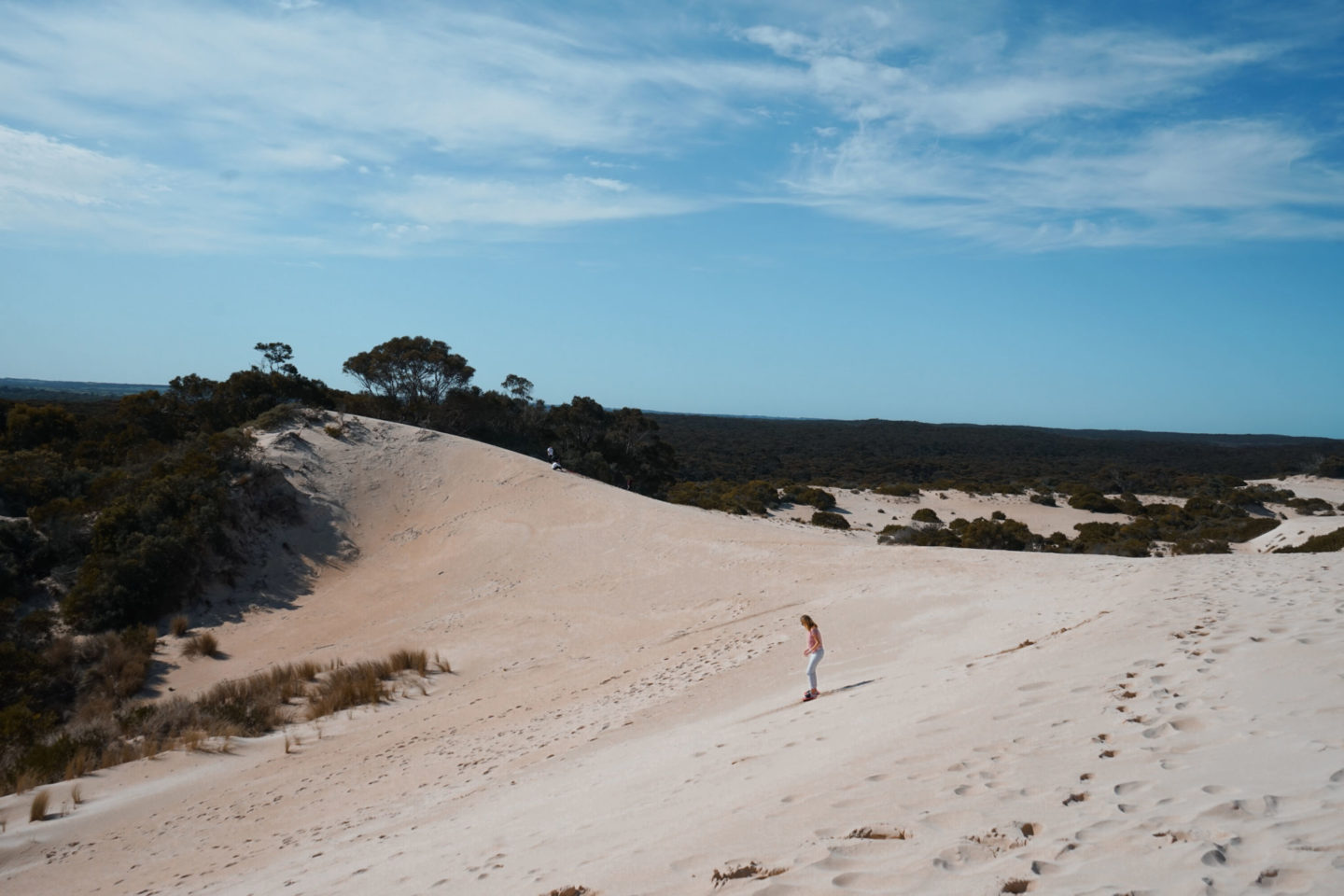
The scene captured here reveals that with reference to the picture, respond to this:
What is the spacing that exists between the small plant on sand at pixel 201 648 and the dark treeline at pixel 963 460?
2949 cm

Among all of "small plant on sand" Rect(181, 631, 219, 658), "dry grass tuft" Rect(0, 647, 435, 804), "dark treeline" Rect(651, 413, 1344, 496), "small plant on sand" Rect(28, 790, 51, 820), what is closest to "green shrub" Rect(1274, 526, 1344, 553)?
"dry grass tuft" Rect(0, 647, 435, 804)

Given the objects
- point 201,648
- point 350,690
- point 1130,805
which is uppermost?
point 1130,805

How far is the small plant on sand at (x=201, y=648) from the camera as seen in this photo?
16375 mm

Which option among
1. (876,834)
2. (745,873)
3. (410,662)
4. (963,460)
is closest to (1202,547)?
(410,662)

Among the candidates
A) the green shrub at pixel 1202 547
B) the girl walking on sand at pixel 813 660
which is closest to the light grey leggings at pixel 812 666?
the girl walking on sand at pixel 813 660

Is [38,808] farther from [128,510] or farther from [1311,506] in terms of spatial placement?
[1311,506]

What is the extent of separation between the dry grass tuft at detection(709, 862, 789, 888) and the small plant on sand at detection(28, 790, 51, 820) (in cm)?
885

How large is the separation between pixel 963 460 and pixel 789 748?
7372 cm

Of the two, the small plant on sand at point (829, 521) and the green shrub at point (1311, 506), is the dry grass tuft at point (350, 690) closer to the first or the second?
the small plant on sand at point (829, 521)

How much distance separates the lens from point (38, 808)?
8.81 meters

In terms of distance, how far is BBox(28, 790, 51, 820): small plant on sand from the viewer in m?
8.77

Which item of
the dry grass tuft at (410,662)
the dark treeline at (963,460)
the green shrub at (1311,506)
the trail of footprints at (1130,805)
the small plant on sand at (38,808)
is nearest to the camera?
the trail of footprints at (1130,805)

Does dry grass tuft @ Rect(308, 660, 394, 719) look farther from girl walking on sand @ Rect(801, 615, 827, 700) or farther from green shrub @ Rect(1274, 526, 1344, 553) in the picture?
green shrub @ Rect(1274, 526, 1344, 553)

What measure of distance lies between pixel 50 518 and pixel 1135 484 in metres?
54.4
